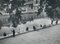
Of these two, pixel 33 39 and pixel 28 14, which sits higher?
pixel 28 14

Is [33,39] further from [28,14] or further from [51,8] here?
[51,8]

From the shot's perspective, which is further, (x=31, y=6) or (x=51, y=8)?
(x=51, y=8)

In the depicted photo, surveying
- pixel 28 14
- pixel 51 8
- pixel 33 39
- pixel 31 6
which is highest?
pixel 31 6

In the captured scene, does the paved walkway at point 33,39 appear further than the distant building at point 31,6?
No

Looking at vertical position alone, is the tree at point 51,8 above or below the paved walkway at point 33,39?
above

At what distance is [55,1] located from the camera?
2598cm

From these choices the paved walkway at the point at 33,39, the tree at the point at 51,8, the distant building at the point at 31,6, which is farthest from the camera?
the tree at the point at 51,8

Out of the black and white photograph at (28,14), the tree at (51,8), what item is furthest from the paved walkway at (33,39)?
the tree at (51,8)

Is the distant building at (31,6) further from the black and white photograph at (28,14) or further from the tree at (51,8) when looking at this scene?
the tree at (51,8)

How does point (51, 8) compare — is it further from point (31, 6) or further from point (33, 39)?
point (33, 39)

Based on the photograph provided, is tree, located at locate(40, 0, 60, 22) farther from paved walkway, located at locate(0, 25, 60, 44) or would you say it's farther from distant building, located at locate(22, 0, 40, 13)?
paved walkway, located at locate(0, 25, 60, 44)

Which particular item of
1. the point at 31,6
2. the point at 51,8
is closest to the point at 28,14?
the point at 31,6

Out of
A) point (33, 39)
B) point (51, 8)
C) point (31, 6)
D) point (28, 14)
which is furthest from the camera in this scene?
point (51, 8)

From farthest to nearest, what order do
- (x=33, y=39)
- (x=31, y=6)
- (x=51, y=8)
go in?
(x=51, y=8)
(x=31, y=6)
(x=33, y=39)
